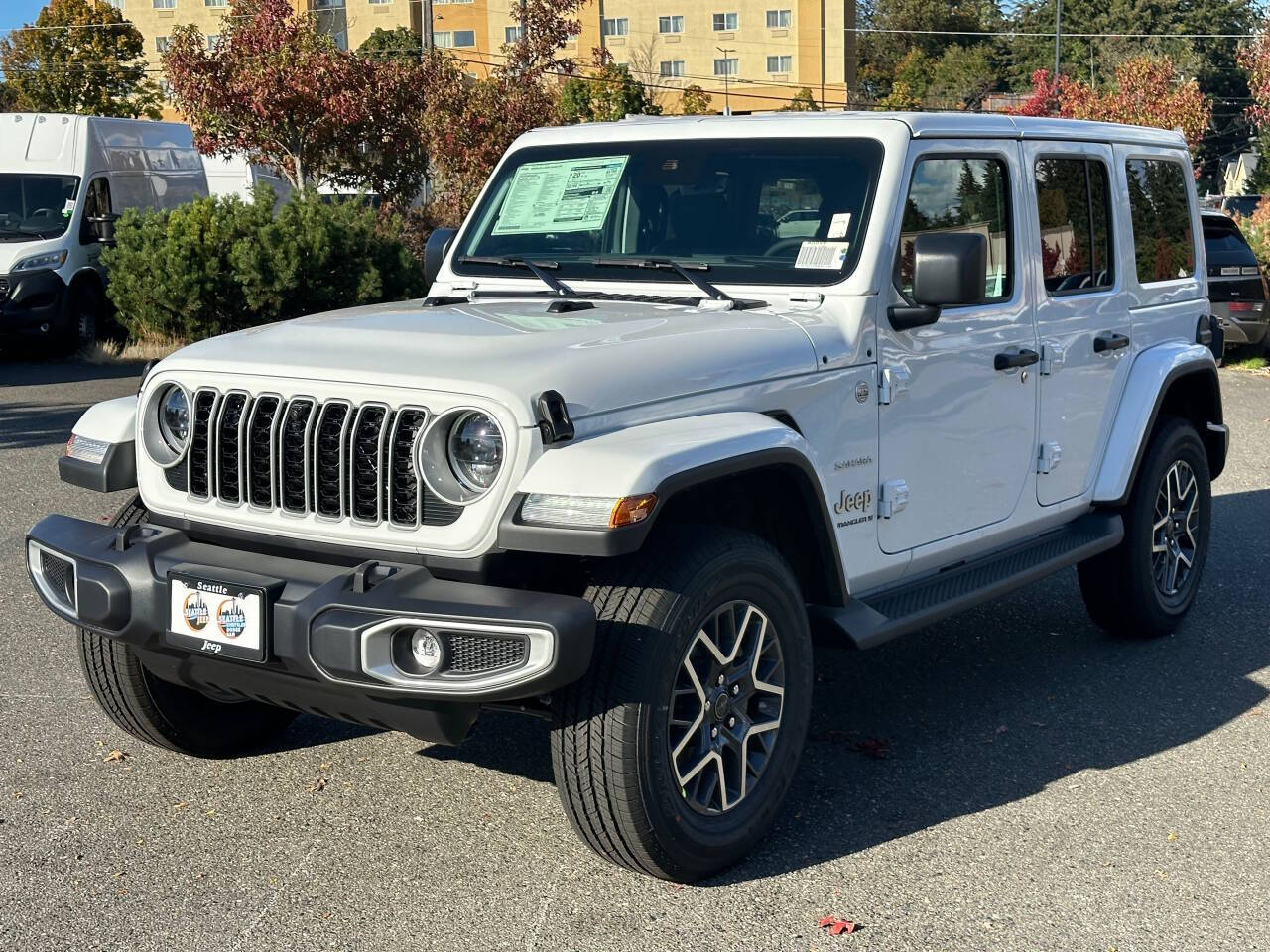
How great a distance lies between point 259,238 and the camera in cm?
1523

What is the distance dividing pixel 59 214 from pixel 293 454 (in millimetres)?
14190

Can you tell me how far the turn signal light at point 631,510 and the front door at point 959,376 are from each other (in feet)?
4.38

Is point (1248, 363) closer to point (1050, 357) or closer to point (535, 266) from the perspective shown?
point (1050, 357)

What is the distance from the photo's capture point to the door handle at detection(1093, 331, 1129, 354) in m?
5.85

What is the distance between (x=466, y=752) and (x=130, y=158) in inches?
585

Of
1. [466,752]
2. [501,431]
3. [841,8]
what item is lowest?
[466,752]

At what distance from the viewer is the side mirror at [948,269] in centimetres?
449

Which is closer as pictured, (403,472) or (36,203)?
(403,472)

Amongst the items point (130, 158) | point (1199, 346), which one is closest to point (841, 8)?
point (130, 158)

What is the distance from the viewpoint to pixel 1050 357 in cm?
553

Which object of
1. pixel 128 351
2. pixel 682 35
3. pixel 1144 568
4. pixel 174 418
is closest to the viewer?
pixel 174 418

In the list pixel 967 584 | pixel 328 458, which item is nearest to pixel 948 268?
pixel 967 584

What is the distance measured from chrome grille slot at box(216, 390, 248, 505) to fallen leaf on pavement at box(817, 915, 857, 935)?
6.10 feet

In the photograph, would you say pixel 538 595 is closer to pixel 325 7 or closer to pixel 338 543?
pixel 338 543
